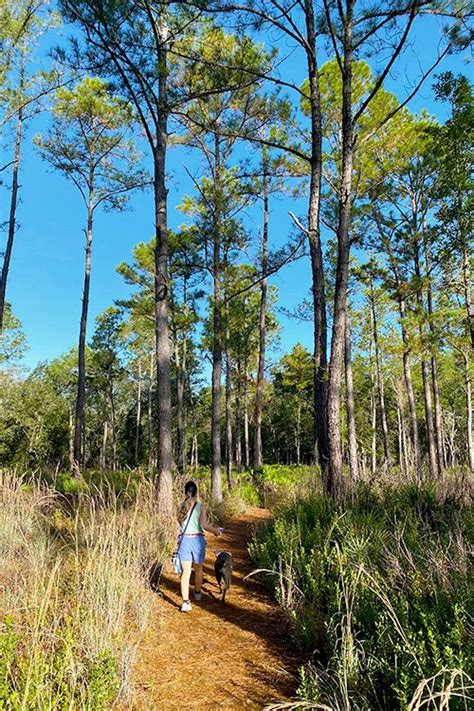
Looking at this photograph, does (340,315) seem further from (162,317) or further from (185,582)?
(185,582)

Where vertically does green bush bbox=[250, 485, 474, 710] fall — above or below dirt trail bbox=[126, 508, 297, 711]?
above

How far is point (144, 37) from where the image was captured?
7.22 m

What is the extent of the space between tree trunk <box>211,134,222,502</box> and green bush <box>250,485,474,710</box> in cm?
Answer: 507

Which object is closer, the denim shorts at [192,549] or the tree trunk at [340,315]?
the denim shorts at [192,549]

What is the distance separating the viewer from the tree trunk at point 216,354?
1059 cm

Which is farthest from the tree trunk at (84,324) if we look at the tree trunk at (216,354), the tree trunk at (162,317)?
the tree trunk at (162,317)

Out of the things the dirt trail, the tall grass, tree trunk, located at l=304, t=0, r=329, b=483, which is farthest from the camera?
tree trunk, located at l=304, t=0, r=329, b=483

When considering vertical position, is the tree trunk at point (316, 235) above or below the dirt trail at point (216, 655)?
above

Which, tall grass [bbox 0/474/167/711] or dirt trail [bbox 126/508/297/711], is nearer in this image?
tall grass [bbox 0/474/167/711]

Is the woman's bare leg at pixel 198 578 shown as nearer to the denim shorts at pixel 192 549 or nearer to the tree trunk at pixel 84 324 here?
the denim shorts at pixel 192 549

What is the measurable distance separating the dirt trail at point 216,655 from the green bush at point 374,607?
0.73ft

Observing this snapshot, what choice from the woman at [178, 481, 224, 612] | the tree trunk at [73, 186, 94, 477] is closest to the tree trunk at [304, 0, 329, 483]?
the woman at [178, 481, 224, 612]

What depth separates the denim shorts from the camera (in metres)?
4.28

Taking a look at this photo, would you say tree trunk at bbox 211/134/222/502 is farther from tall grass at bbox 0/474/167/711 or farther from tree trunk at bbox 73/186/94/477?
tall grass at bbox 0/474/167/711
